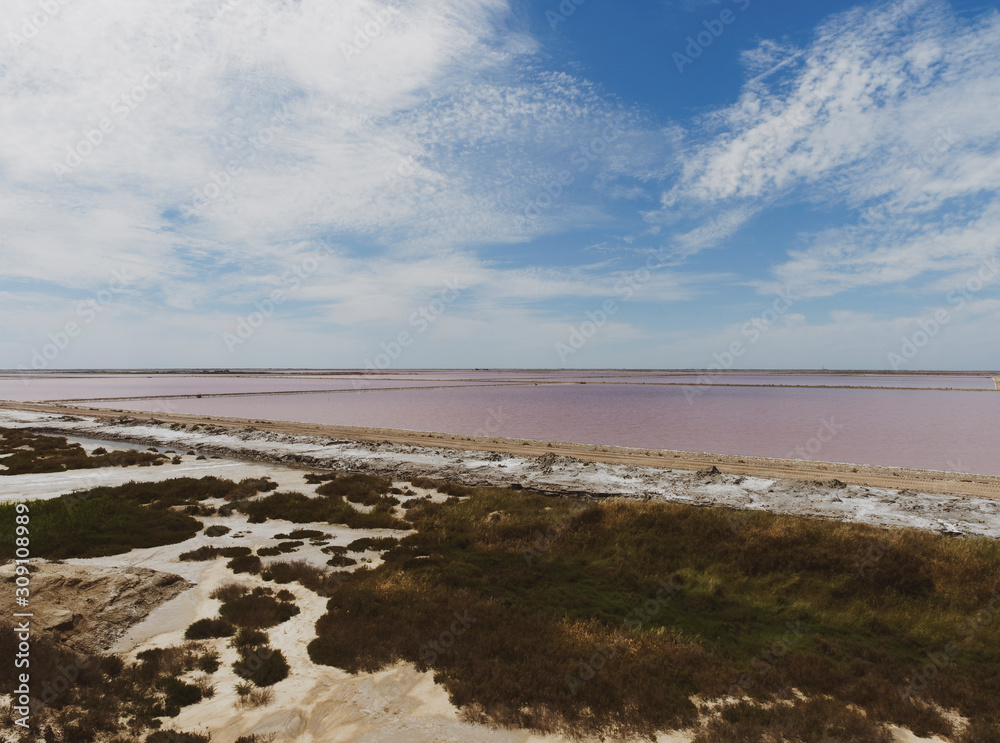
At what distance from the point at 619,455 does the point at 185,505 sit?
28.4m

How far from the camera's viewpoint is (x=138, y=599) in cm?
1419

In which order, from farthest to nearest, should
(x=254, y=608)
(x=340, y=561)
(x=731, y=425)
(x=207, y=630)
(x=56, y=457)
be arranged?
1. (x=731, y=425)
2. (x=56, y=457)
3. (x=340, y=561)
4. (x=254, y=608)
5. (x=207, y=630)

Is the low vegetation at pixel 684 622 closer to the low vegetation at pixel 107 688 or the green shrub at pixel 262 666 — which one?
the green shrub at pixel 262 666

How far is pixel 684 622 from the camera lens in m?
14.2

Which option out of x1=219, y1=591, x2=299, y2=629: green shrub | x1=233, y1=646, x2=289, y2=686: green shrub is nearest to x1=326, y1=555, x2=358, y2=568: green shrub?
x1=219, y1=591, x2=299, y2=629: green shrub

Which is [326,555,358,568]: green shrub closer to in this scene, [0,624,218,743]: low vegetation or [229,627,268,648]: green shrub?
[229,627,268,648]: green shrub

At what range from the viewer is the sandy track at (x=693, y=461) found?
28828mm

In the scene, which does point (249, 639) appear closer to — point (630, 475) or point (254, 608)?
point (254, 608)

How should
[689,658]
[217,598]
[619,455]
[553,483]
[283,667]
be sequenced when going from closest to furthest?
[283,667], [689,658], [217,598], [553,483], [619,455]

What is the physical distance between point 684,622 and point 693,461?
916 inches

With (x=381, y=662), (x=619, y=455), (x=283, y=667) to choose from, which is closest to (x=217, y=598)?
(x=283, y=667)

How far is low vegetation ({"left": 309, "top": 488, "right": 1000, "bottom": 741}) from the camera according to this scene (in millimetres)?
10266

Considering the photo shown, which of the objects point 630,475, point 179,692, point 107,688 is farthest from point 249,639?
point 630,475

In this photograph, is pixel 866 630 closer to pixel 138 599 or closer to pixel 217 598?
pixel 217 598
